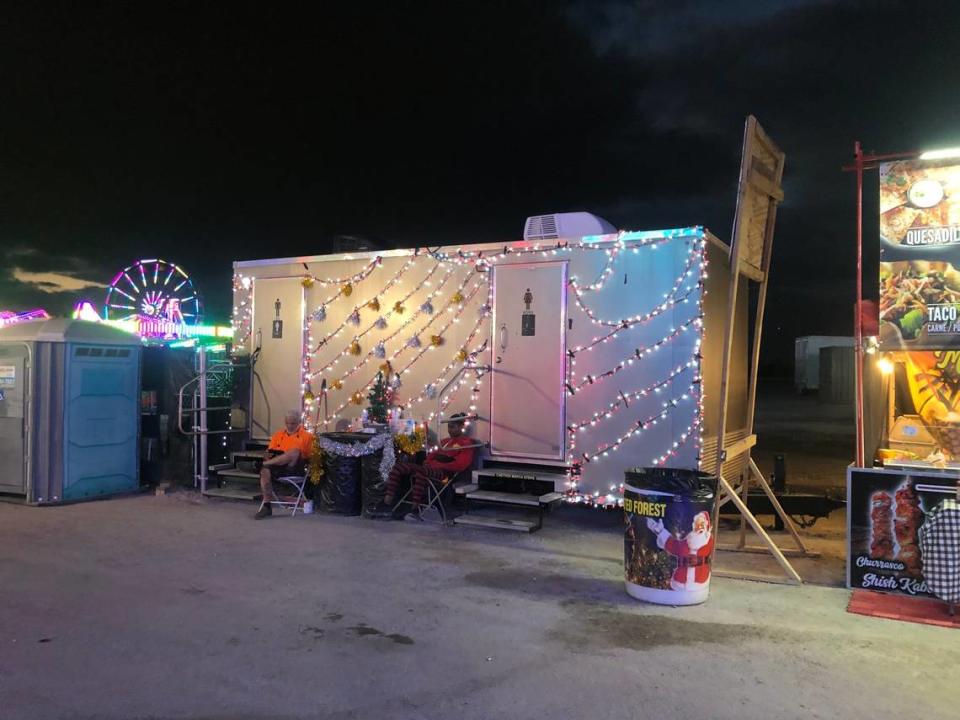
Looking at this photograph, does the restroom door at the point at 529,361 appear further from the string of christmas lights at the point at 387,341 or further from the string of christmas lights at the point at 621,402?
the string of christmas lights at the point at 387,341

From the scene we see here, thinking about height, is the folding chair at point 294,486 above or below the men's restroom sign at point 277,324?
below

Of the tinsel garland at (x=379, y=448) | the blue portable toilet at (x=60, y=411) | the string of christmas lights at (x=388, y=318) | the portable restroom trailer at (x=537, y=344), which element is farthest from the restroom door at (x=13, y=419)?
the tinsel garland at (x=379, y=448)

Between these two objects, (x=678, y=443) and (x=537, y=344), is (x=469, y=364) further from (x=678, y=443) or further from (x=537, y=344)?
(x=678, y=443)

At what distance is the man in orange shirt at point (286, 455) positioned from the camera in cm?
864

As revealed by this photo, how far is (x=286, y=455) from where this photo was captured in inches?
344

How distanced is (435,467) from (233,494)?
289cm

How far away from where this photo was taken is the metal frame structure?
5871 millimetres

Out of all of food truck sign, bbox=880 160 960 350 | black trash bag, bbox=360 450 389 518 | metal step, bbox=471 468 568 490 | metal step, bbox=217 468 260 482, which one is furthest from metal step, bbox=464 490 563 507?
food truck sign, bbox=880 160 960 350

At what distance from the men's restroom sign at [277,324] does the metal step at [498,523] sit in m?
3.79

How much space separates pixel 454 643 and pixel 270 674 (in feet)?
3.72

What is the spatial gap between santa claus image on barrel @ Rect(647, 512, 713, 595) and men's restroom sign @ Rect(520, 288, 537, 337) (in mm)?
3410

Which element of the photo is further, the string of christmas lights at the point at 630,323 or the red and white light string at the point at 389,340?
the red and white light string at the point at 389,340

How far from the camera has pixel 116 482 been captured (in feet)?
32.1

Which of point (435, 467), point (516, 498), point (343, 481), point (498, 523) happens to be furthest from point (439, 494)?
point (343, 481)
